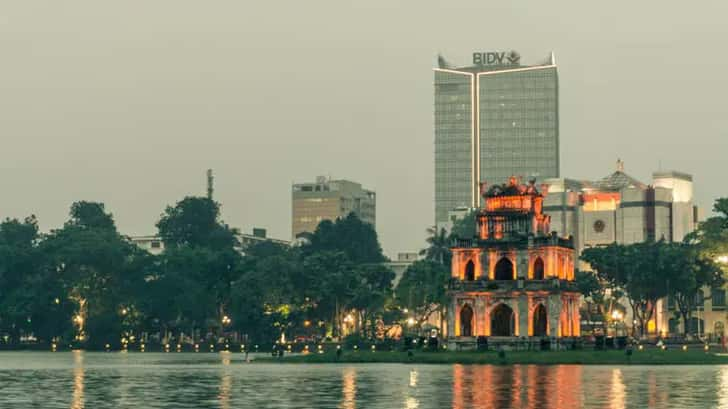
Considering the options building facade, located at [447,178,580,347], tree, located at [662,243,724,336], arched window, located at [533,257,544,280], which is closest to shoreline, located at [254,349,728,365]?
building facade, located at [447,178,580,347]

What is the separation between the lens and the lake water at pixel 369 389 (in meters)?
55.6

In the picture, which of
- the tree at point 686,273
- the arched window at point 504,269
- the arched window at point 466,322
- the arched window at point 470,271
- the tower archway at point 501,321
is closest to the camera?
the tower archway at point 501,321

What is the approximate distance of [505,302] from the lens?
150m

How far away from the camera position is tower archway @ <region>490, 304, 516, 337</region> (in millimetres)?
150750

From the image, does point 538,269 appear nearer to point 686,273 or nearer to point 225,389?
point 686,273

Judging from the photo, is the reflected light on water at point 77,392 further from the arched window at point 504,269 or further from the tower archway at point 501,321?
the arched window at point 504,269

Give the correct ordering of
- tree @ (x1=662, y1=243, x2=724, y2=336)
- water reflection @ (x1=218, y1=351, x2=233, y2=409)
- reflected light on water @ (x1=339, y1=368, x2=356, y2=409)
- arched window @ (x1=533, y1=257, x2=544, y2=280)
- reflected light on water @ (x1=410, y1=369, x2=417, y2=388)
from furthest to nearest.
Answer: tree @ (x1=662, y1=243, x2=724, y2=336) < arched window @ (x1=533, y1=257, x2=544, y2=280) < reflected light on water @ (x1=410, y1=369, x2=417, y2=388) < water reflection @ (x1=218, y1=351, x2=233, y2=409) < reflected light on water @ (x1=339, y1=368, x2=356, y2=409)

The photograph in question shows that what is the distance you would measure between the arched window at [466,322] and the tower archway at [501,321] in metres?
2.92

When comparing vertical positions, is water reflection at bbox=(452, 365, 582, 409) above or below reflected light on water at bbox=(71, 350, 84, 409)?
above

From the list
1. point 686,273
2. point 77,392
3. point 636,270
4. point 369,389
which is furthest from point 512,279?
point 77,392

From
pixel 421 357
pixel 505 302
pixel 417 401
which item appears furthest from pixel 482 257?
pixel 417 401

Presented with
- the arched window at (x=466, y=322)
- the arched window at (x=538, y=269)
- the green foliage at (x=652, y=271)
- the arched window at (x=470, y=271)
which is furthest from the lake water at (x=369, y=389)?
the green foliage at (x=652, y=271)

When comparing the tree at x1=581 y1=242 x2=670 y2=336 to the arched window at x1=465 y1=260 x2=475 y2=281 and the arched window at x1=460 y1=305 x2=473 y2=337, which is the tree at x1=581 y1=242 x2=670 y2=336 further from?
the arched window at x1=460 y1=305 x2=473 y2=337

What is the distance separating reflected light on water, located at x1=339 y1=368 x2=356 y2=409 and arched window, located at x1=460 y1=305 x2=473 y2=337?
66.4m
